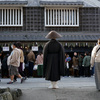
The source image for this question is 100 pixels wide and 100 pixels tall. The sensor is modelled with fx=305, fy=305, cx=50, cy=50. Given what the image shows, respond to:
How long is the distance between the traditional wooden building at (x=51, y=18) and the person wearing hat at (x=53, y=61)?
12619 mm

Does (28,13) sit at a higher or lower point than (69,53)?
higher

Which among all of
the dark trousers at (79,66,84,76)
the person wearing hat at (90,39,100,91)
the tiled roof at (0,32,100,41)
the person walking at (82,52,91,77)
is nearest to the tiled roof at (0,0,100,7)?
the tiled roof at (0,32,100,41)

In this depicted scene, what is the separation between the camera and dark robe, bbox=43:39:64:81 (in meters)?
10.1

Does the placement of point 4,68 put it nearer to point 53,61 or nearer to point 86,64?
point 86,64

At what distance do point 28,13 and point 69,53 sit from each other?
4417 mm

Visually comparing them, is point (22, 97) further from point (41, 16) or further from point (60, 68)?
point (41, 16)

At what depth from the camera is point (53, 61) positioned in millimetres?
10188

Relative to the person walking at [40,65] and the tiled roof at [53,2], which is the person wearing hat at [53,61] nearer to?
the person walking at [40,65]

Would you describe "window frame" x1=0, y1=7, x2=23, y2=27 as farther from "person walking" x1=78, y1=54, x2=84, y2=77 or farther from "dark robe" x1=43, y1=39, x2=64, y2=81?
"dark robe" x1=43, y1=39, x2=64, y2=81

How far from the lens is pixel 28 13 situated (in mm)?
23562

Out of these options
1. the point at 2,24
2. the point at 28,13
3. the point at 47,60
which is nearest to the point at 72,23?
the point at 28,13

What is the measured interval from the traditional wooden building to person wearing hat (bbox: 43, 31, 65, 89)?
12619 mm

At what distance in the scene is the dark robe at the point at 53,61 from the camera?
10086mm

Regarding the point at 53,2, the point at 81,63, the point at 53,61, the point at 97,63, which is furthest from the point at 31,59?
the point at 97,63
